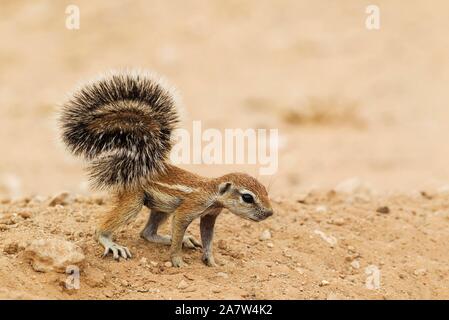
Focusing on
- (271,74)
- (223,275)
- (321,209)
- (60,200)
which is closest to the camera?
(223,275)

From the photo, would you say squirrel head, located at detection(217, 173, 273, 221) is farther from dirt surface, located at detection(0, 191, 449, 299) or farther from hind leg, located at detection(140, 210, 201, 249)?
hind leg, located at detection(140, 210, 201, 249)

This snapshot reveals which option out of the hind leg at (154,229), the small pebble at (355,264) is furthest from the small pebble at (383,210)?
the hind leg at (154,229)

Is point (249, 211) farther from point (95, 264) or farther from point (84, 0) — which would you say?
point (84, 0)

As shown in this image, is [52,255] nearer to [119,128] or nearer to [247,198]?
[119,128]

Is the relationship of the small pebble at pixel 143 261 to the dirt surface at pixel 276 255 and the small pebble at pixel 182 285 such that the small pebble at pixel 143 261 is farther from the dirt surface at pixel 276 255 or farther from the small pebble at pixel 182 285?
the small pebble at pixel 182 285

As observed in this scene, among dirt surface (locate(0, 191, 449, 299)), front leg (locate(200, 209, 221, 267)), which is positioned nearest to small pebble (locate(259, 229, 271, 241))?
dirt surface (locate(0, 191, 449, 299))

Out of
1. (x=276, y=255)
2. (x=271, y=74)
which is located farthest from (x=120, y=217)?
(x=271, y=74)
